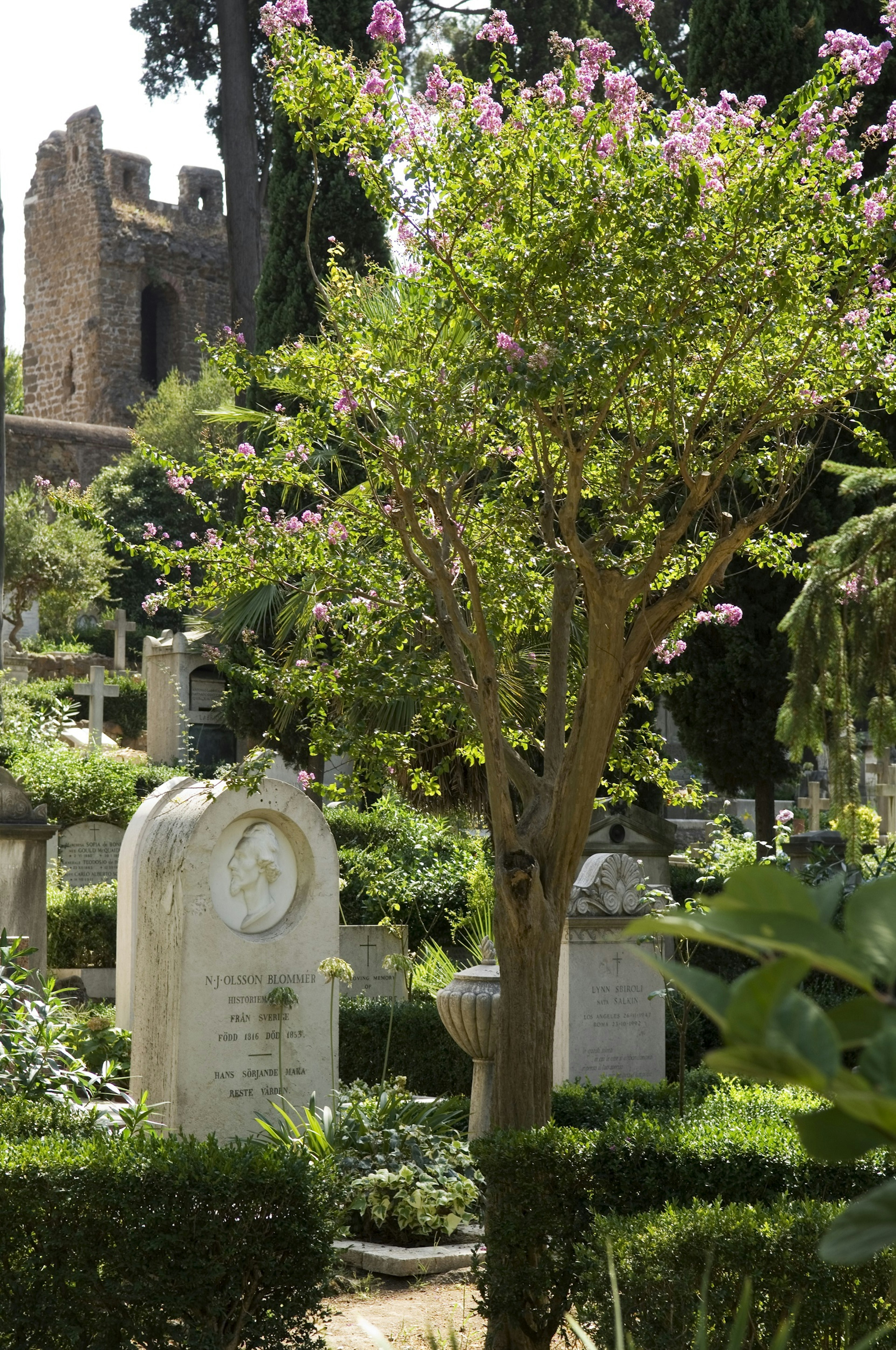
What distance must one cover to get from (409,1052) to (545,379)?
20.3 feet

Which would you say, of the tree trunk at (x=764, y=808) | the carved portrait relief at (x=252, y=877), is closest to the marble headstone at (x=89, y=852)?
the tree trunk at (x=764, y=808)

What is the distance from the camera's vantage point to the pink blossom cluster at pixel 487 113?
5.27 m

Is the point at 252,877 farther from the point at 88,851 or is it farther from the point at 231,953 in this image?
the point at 88,851

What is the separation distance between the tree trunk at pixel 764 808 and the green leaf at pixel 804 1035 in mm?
12994

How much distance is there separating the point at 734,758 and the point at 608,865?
457cm

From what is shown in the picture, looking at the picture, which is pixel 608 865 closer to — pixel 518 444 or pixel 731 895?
pixel 518 444

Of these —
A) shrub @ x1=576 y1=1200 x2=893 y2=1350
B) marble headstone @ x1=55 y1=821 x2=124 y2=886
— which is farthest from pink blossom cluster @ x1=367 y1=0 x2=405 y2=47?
marble headstone @ x1=55 y1=821 x2=124 y2=886

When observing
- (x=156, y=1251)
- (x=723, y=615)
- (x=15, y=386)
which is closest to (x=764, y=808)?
(x=723, y=615)

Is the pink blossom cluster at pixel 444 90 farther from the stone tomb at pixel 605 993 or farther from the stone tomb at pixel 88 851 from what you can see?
the stone tomb at pixel 88 851

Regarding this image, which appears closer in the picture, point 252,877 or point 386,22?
point 386,22

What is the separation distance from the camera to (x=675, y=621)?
251 inches

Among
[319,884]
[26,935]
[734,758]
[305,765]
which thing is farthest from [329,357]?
[305,765]

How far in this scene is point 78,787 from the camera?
54.3ft

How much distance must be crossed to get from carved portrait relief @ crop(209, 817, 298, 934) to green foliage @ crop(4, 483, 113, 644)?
2015 centimetres
